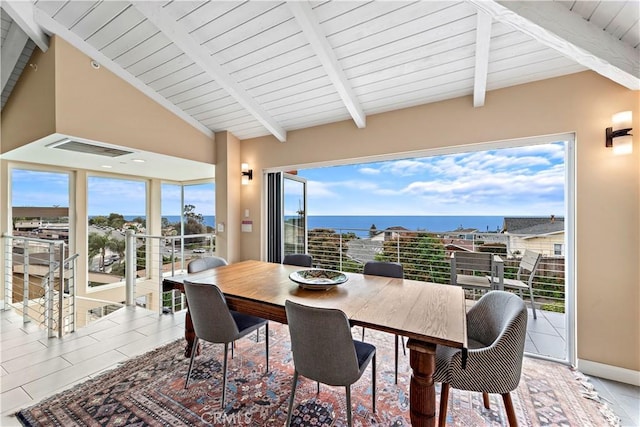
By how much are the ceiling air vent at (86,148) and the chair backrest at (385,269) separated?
10.7ft

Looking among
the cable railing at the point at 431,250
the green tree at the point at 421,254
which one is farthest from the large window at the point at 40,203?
the green tree at the point at 421,254

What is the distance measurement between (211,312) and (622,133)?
3.38m

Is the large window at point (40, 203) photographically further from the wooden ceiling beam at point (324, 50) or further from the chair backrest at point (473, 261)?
the chair backrest at point (473, 261)

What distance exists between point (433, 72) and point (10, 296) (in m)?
5.98

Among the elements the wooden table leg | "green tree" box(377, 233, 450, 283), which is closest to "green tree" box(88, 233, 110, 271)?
"green tree" box(377, 233, 450, 283)

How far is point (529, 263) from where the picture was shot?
3443mm

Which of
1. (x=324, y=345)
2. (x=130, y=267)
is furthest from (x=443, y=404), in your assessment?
(x=130, y=267)

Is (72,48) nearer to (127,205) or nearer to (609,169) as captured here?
(127,205)

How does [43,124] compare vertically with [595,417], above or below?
above

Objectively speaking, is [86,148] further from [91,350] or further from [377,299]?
[377,299]

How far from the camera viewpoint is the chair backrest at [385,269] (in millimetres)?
2562

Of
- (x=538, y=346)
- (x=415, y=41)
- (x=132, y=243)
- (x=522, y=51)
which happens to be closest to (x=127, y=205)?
(x=132, y=243)

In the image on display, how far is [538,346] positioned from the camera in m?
2.71

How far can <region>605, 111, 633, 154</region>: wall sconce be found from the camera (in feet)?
6.75
